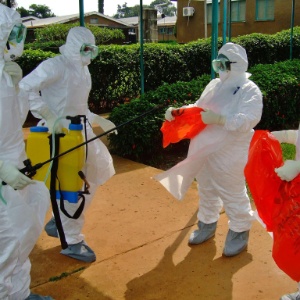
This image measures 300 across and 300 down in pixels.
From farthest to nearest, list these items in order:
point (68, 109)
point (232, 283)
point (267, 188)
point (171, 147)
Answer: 1. point (171, 147)
2. point (68, 109)
3. point (232, 283)
4. point (267, 188)

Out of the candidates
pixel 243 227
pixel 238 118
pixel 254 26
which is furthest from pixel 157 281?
pixel 254 26

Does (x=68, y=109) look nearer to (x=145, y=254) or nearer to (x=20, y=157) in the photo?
(x=20, y=157)

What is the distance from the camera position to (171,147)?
6656 mm

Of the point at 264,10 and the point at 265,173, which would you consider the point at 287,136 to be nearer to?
the point at 265,173

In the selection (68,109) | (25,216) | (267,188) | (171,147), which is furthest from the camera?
(171,147)

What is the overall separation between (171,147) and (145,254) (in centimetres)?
312

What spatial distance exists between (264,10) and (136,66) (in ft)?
50.4

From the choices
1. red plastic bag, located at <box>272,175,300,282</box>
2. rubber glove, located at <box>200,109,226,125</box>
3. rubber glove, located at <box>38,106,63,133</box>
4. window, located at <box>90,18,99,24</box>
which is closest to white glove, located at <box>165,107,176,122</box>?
rubber glove, located at <box>200,109,226,125</box>

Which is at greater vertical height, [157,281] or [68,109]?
[68,109]

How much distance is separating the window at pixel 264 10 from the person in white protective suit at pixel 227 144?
2092 centimetres

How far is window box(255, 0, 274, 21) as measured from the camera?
900 inches

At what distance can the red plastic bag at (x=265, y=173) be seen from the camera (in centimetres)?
283

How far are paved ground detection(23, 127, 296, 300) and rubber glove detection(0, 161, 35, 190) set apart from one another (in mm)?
1142

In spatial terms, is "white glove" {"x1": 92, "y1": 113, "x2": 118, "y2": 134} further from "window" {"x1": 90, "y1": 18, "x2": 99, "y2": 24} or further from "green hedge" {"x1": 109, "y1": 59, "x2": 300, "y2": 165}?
"window" {"x1": 90, "y1": 18, "x2": 99, "y2": 24}
